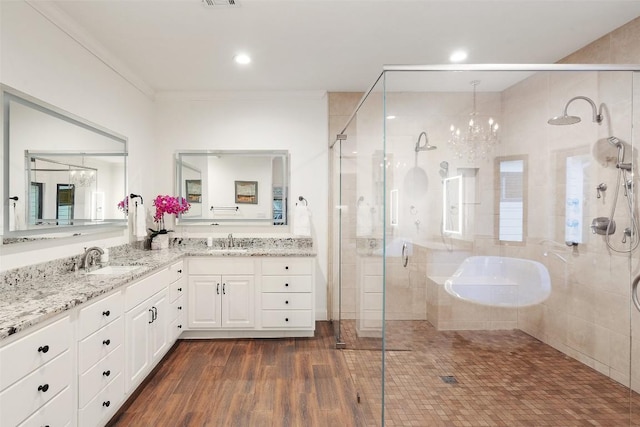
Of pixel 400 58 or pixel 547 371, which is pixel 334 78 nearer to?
pixel 400 58

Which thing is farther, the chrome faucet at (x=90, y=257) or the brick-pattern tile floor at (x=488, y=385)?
the chrome faucet at (x=90, y=257)

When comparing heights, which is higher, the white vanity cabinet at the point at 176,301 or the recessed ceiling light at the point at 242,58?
the recessed ceiling light at the point at 242,58

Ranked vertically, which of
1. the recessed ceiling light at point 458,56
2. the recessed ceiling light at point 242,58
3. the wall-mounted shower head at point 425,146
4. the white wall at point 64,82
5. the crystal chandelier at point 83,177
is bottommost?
the crystal chandelier at point 83,177

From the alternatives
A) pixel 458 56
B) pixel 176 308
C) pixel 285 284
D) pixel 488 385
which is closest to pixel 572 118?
pixel 458 56

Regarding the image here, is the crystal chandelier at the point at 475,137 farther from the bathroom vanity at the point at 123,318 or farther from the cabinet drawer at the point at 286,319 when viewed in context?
the cabinet drawer at the point at 286,319

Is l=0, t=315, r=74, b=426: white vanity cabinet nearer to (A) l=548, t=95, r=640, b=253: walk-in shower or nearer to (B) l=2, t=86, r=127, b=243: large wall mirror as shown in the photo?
(B) l=2, t=86, r=127, b=243: large wall mirror

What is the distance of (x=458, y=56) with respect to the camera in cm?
278

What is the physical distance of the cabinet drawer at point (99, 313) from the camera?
5.41ft

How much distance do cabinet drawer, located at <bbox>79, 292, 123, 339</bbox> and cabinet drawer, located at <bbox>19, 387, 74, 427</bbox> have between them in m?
0.27

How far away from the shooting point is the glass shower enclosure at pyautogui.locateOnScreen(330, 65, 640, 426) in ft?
6.08

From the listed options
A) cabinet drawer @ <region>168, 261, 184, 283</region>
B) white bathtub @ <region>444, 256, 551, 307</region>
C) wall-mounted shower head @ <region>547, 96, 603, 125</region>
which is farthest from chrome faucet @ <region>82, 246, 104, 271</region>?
wall-mounted shower head @ <region>547, 96, 603, 125</region>

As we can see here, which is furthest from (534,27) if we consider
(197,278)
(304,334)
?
(197,278)

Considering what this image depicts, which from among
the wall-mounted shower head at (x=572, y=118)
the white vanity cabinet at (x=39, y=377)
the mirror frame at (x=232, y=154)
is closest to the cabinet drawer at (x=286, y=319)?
the mirror frame at (x=232, y=154)

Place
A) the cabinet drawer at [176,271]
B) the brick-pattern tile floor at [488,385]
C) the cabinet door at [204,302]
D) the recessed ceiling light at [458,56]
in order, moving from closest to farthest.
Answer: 1. the brick-pattern tile floor at [488,385]
2. the recessed ceiling light at [458,56]
3. the cabinet drawer at [176,271]
4. the cabinet door at [204,302]
